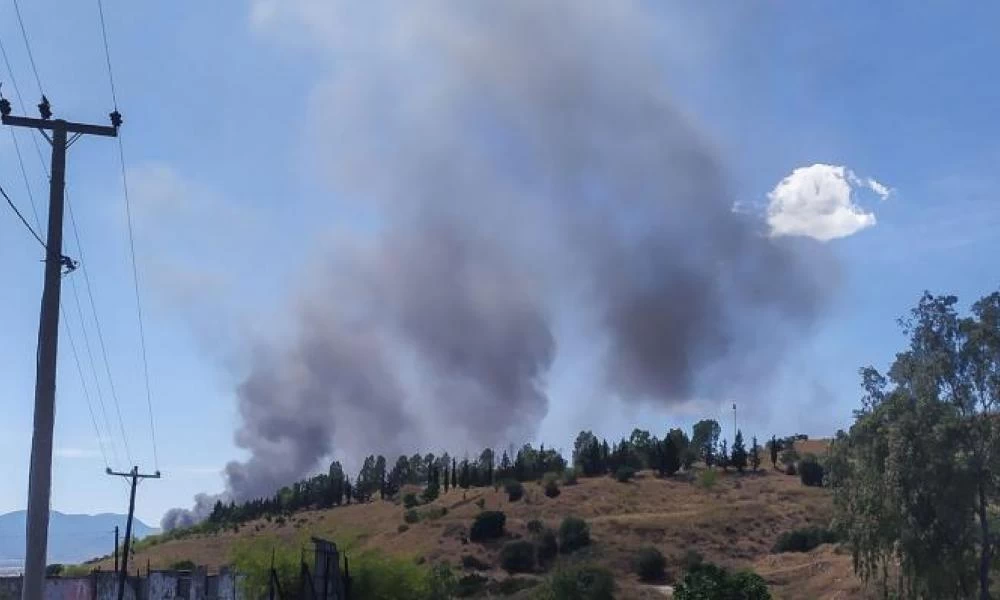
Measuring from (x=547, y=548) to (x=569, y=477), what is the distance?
3396 cm

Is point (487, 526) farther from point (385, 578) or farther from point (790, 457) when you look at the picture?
point (790, 457)

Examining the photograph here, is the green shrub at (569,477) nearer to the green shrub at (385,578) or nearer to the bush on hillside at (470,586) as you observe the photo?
the bush on hillside at (470,586)

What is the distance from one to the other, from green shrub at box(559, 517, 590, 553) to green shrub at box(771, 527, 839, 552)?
14956mm

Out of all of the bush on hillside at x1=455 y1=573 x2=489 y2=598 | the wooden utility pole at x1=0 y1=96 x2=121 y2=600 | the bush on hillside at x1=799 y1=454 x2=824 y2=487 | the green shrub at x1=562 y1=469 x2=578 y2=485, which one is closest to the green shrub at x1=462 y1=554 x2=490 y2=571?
the bush on hillside at x1=455 y1=573 x2=489 y2=598

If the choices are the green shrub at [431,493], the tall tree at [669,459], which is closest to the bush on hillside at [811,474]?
the tall tree at [669,459]

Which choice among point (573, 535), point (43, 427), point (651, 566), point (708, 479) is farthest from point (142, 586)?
point (708, 479)

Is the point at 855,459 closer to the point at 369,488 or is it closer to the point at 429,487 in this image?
the point at 429,487

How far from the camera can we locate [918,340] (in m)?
50.7

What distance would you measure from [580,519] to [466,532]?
1034 cm

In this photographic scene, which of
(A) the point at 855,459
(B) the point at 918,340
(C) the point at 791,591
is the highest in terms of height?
(B) the point at 918,340

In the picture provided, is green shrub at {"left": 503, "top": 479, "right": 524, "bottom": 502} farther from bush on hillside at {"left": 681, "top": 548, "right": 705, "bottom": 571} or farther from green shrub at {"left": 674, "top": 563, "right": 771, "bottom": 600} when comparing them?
green shrub at {"left": 674, "top": 563, "right": 771, "bottom": 600}

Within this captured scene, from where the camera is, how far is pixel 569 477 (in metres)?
134

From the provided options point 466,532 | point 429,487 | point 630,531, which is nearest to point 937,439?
point 630,531

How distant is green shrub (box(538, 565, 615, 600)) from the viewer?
247 ft
